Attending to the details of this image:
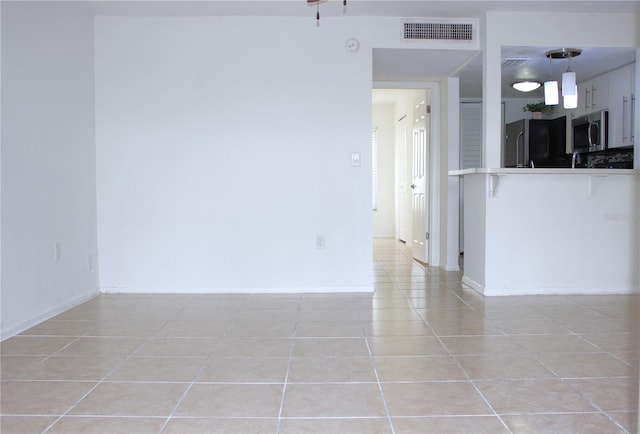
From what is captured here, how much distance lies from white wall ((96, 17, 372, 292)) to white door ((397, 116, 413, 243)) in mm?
2625

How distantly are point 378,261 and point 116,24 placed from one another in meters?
3.64

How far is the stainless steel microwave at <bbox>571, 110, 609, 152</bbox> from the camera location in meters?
5.02

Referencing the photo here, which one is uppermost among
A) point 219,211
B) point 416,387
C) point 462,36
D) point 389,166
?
point 462,36

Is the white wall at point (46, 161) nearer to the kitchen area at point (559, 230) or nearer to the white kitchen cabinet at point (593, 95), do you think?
the kitchen area at point (559, 230)

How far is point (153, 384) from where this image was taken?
2.06 metres

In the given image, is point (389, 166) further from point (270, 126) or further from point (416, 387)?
point (416, 387)

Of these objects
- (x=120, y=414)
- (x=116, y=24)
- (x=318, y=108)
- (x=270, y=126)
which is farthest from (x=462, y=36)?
(x=120, y=414)

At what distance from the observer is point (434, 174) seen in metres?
5.26

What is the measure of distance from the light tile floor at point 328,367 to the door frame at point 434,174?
1.64 metres

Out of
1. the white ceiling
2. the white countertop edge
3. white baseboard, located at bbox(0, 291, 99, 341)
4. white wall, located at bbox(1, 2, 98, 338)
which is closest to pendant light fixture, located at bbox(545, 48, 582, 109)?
the white ceiling

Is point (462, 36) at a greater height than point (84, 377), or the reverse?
point (462, 36)

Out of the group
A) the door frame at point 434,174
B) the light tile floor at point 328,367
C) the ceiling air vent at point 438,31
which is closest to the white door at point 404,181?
the door frame at point 434,174

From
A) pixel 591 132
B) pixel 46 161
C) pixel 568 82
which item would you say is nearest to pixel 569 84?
pixel 568 82

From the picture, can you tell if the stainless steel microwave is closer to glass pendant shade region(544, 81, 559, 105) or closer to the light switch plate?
glass pendant shade region(544, 81, 559, 105)
